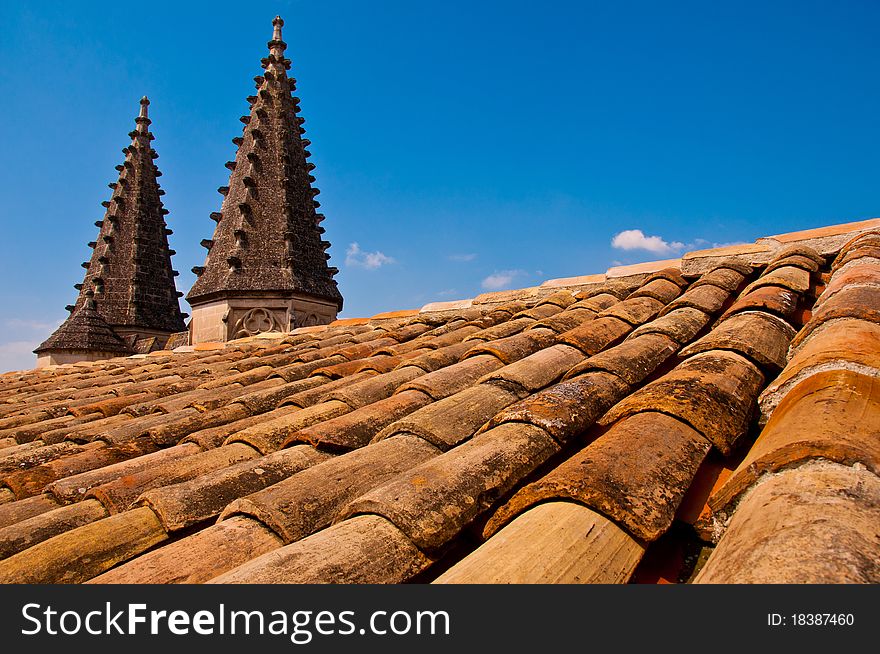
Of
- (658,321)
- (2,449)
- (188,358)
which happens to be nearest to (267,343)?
→ (188,358)

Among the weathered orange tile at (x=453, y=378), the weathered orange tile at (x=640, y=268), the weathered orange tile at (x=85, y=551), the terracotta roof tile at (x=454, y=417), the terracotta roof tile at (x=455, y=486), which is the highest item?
the weathered orange tile at (x=640, y=268)

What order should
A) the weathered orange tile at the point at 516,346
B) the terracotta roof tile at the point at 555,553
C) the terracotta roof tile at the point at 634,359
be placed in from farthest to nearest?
1. the weathered orange tile at the point at 516,346
2. the terracotta roof tile at the point at 634,359
3. the terracotta roof tile at the point at 555,553

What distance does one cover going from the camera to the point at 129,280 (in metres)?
25.0

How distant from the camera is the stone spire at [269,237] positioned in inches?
690

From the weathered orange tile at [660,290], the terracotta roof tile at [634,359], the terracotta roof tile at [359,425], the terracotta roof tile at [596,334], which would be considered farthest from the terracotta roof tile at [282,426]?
the weathered orange tile at [660,290]

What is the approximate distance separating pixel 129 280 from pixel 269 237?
396 inches

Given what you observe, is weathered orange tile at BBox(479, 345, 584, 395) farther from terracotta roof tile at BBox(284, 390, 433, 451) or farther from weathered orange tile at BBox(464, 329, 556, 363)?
terracotta roof tile at BBox(284, 390, 433, 451)

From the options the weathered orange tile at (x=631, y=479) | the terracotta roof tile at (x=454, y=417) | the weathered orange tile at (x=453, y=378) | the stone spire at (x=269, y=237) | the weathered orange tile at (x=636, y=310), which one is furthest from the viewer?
the stone spire at (x=269, y=237)

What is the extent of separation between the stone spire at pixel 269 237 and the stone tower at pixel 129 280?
21.3 ft

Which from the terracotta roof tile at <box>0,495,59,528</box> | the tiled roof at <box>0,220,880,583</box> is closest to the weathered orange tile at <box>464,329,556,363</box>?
the tiled roof at <box>0,220,880,583</box>

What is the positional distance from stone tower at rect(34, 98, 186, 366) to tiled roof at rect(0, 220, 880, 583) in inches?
786

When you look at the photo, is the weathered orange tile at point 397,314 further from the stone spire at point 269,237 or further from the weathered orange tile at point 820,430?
the stone spire at point 269,237

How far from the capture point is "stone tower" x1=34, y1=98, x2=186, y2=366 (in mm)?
22062

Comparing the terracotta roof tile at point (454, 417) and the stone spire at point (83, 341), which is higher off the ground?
the stone spire at point (83, 341)
